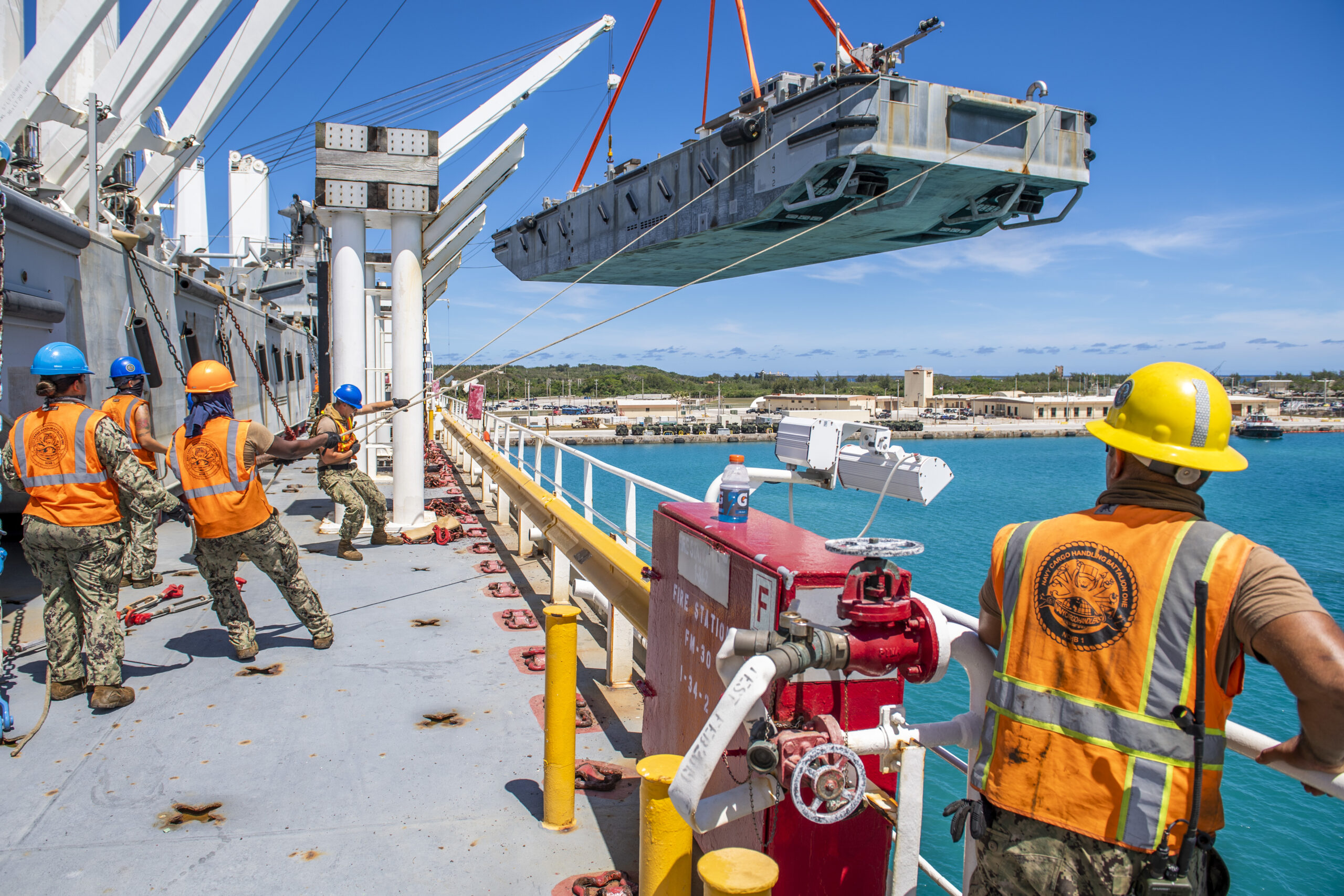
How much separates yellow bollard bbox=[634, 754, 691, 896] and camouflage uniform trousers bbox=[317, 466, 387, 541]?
6377mm

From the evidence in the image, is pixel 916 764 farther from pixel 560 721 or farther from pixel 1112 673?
pixel 560 721

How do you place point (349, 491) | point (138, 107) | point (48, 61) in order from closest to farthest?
point (349, 491), point (48, 61), point (138, 107)

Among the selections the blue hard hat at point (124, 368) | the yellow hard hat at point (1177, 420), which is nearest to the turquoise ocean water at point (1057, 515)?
the yellow hard hat at point (1177, 420)

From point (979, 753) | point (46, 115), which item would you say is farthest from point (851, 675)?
point (46, 115)

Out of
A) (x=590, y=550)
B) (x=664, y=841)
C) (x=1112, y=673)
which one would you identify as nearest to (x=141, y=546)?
(x=590, y=550)

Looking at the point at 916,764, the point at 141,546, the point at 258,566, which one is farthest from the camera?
the point at 141,546

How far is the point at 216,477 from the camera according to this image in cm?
482

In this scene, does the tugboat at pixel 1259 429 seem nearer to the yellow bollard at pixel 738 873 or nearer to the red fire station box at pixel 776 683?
the red fire station box at pixel 776 683

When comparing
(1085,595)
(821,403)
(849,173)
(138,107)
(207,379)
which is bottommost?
(821,403)

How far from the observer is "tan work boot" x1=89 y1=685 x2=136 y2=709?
4273 millimetres

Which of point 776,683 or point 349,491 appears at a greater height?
point 776,683

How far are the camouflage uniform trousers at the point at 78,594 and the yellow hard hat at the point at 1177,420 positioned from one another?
4.96m

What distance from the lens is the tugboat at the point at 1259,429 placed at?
126188 millimetres

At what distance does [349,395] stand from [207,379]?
3.47 meters
